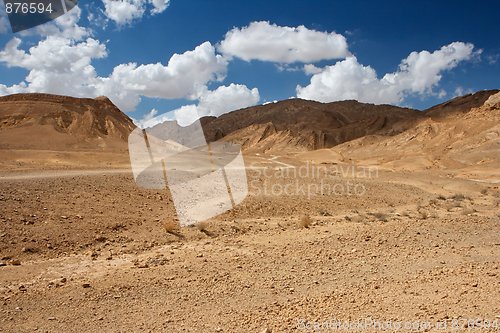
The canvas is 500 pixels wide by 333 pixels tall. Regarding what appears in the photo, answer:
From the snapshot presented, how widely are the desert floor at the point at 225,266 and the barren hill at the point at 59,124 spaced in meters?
31.6

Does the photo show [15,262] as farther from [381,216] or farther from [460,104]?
[460,104]

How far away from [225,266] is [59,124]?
159ft

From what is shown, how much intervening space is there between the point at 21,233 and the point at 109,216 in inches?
99.6

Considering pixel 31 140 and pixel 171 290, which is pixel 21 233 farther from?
pixel 31 140

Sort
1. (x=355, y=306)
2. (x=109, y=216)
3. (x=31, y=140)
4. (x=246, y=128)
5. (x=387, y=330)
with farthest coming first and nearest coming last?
(x=246, y=128)
(x=31, y=140)
(x=109, y=216)
(x=355, y=306)
(x=387, y=330)

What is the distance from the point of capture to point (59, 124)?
50812mm

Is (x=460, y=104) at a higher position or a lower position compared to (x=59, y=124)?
higher

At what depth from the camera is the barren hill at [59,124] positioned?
142ft

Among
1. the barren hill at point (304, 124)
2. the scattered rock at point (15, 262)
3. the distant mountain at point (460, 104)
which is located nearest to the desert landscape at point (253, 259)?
the scattered rock at point (15, 262)

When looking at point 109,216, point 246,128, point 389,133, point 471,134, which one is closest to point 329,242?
point 109,216

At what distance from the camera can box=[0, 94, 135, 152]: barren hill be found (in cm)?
4325

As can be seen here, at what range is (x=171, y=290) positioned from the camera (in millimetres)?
7035

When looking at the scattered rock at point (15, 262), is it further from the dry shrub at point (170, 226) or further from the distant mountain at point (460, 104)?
the distant mountain at point (460, 104)

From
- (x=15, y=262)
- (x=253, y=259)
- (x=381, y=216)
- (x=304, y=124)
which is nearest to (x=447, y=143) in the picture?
(x=304, y=124)
